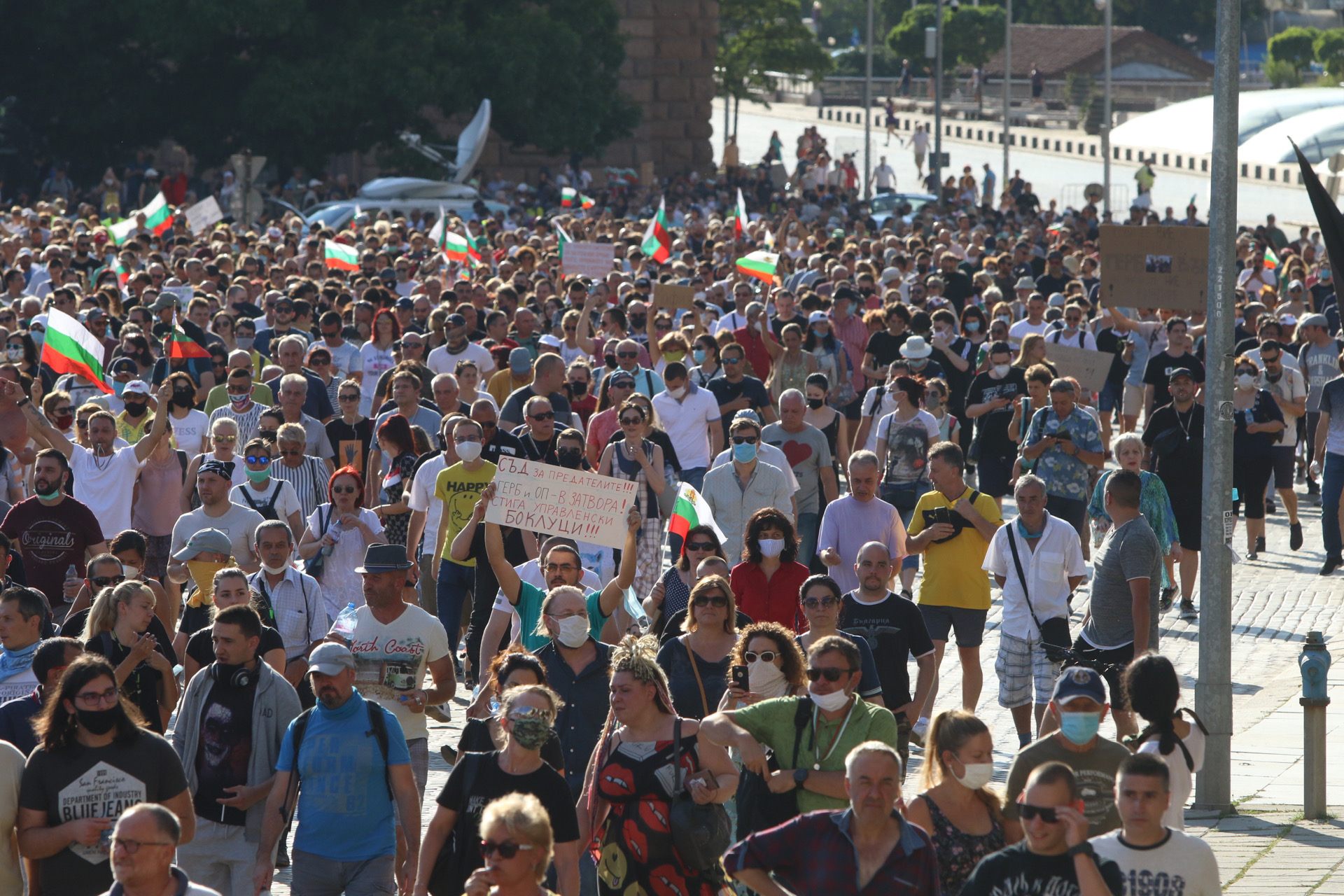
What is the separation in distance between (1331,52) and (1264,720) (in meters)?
79.2

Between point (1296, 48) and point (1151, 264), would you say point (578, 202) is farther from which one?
point (1296, 48)

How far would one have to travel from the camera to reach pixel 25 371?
13836mm

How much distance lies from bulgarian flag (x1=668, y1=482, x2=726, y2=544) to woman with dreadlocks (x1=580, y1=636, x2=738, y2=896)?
327cm

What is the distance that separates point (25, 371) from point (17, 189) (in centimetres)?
3748

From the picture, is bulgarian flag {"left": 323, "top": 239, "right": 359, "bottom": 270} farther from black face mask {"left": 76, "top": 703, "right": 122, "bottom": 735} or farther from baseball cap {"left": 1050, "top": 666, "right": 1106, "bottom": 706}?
baseball cap {"left": 1050, "top": 666, "right": 1106, "bottom": 706}

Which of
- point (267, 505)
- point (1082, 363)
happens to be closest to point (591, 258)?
point (1082, 363)

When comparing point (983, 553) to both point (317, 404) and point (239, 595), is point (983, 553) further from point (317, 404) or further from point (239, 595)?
point (317, 404)

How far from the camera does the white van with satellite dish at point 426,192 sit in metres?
38.1

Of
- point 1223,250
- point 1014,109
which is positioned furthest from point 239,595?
point 1014,109

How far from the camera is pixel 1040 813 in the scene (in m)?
5.05

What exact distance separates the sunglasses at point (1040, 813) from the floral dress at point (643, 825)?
1.48 m

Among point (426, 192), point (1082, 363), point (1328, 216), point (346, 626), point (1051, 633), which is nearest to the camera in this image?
point (346, 626)

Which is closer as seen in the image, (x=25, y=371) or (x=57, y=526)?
(x=57, y=526)

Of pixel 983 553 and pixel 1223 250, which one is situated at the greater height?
pixel 1223 250
